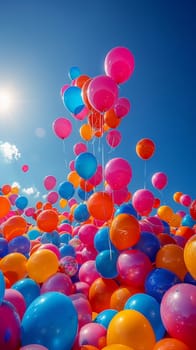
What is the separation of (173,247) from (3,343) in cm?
246

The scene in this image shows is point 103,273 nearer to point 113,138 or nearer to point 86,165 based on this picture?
point 86,165

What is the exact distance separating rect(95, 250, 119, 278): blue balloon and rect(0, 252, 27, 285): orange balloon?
45.6 inches

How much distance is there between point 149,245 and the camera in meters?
4.14

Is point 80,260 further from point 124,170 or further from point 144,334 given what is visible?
point 144,334

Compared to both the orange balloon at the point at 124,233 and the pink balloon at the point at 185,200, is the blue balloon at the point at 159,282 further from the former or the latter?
the pink balloon at the point at 185,200

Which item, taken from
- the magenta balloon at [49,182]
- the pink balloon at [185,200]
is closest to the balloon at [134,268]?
the magenta balloon at [49,182]

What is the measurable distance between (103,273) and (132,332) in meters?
1.56

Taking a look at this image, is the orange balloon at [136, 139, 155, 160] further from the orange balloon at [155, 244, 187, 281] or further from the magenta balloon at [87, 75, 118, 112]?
the orange balloon at [155, 244, 187, 281]

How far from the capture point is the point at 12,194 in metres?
10.5

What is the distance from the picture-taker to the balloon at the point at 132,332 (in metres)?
2.58

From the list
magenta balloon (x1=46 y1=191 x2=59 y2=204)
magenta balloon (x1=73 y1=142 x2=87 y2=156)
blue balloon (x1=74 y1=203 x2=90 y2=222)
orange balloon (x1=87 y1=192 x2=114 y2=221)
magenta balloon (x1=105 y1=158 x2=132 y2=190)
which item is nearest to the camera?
orange balloon (x1=87 y1=192 x2=114 y2=221)

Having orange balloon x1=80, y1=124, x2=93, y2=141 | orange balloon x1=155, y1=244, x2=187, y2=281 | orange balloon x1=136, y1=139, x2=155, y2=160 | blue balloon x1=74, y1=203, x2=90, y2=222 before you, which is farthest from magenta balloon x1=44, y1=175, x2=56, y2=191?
orange balloon x1=155, y1=244, x2=187, y2=281

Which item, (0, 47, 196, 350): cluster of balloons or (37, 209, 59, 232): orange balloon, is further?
(37, 209, 59, 232): orange balloon

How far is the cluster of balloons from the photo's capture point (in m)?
2.57
